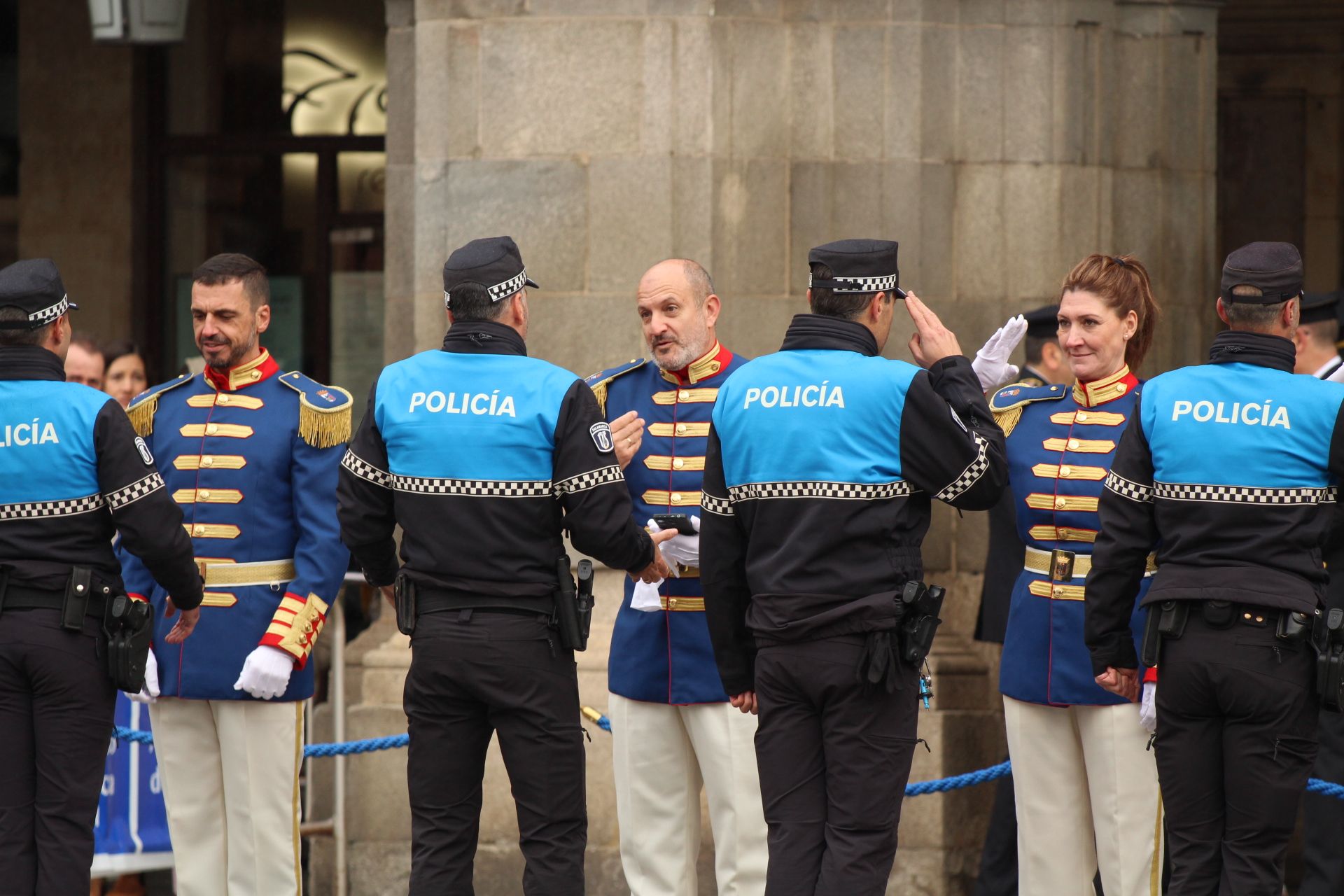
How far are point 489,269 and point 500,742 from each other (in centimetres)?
128

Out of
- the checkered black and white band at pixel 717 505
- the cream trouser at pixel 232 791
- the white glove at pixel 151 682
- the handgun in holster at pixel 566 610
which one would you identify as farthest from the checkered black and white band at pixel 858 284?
the white glove at pixel 151 682

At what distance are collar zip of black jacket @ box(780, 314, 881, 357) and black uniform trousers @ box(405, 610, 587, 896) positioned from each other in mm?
1012

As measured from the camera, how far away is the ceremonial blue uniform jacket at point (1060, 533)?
18.8ft

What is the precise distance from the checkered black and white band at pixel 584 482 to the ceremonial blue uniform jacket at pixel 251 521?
97cm

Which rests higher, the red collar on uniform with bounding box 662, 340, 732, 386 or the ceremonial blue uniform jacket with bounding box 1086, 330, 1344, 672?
the red collar on uniform with bounding box 662, 340, 732, 386

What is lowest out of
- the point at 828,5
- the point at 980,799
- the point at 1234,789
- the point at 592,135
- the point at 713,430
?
the point at 980,799

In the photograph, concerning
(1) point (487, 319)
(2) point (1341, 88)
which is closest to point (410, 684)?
(1) point (487, 319)

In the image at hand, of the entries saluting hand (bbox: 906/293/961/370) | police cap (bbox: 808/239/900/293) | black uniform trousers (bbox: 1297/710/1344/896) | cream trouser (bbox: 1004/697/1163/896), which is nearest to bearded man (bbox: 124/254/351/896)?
police cap (bbox: 808/239/900/293)

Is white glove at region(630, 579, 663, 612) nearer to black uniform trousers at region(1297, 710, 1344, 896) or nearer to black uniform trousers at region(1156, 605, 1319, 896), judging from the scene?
black uniform trousers at region(1156, 605, 1319, 896)

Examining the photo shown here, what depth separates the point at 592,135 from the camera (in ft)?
24.6

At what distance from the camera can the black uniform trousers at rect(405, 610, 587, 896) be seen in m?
5.30

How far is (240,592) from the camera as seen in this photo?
19.8 feet

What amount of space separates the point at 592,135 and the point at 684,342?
1.71 m

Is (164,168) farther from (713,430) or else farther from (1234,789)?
(1234,789)
